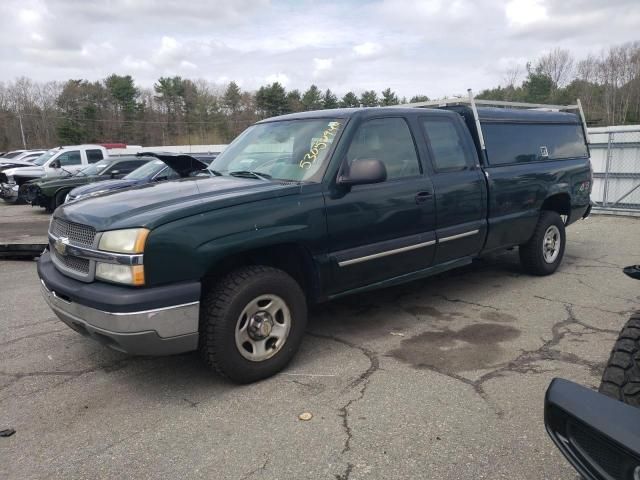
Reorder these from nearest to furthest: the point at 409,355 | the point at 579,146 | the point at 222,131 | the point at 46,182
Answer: the point at 409,355 → the point at 579,146 → the point at 46,182 → the point at 222,131

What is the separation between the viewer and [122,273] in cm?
305

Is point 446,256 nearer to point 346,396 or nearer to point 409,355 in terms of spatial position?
point 409,355

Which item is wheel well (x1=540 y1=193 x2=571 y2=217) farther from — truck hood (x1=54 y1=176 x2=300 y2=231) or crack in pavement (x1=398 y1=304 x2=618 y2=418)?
truck hood (x1=54 y1=176 x2=300 y2=231)

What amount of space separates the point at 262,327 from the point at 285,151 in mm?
1541

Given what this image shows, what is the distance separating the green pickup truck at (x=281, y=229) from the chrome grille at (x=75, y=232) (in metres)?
0.01

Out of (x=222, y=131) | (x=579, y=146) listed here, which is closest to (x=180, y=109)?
(x=222, y=131)

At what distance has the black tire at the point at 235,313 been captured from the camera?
129 inches

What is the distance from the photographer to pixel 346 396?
3373mm

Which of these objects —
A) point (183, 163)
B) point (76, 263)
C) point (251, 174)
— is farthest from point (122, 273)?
point (183, 163)

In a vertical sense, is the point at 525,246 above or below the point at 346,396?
above

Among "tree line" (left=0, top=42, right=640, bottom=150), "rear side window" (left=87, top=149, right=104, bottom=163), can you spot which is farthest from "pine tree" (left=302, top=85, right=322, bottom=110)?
"rear side window" (left=87, top=149, right=104, bottom=163)

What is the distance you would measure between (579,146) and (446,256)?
318 centimetres

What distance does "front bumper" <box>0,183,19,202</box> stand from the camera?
17000 millimetres

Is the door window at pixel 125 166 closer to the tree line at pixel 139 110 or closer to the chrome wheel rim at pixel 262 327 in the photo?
the chrome wheel rim at pixel 262 327
